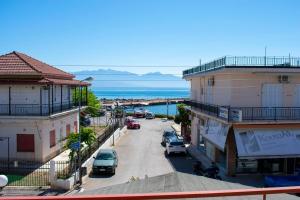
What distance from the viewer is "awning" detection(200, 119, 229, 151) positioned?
27.9 m

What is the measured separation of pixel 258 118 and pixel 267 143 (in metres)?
1.89

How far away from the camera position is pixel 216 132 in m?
29.9

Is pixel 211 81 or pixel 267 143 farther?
pixel 211 81

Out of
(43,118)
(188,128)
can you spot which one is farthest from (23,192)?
(188,128)

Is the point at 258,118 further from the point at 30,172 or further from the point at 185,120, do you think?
the point at 185,120

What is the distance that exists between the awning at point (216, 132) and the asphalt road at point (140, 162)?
2778mm

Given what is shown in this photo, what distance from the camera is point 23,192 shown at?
79.3 ft

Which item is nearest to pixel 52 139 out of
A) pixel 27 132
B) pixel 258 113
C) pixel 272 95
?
pixel 27 132

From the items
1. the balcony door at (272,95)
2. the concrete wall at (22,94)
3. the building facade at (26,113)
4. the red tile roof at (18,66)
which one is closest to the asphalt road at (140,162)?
the building facade at (26,113)

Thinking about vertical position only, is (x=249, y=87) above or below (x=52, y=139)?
above

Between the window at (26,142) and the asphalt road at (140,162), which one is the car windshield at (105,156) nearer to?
the asphalt road at (140,162)

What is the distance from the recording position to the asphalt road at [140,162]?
28375 mm

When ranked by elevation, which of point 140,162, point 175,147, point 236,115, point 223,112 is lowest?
point 140,162

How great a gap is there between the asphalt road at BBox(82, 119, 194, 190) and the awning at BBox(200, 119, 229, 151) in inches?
109
